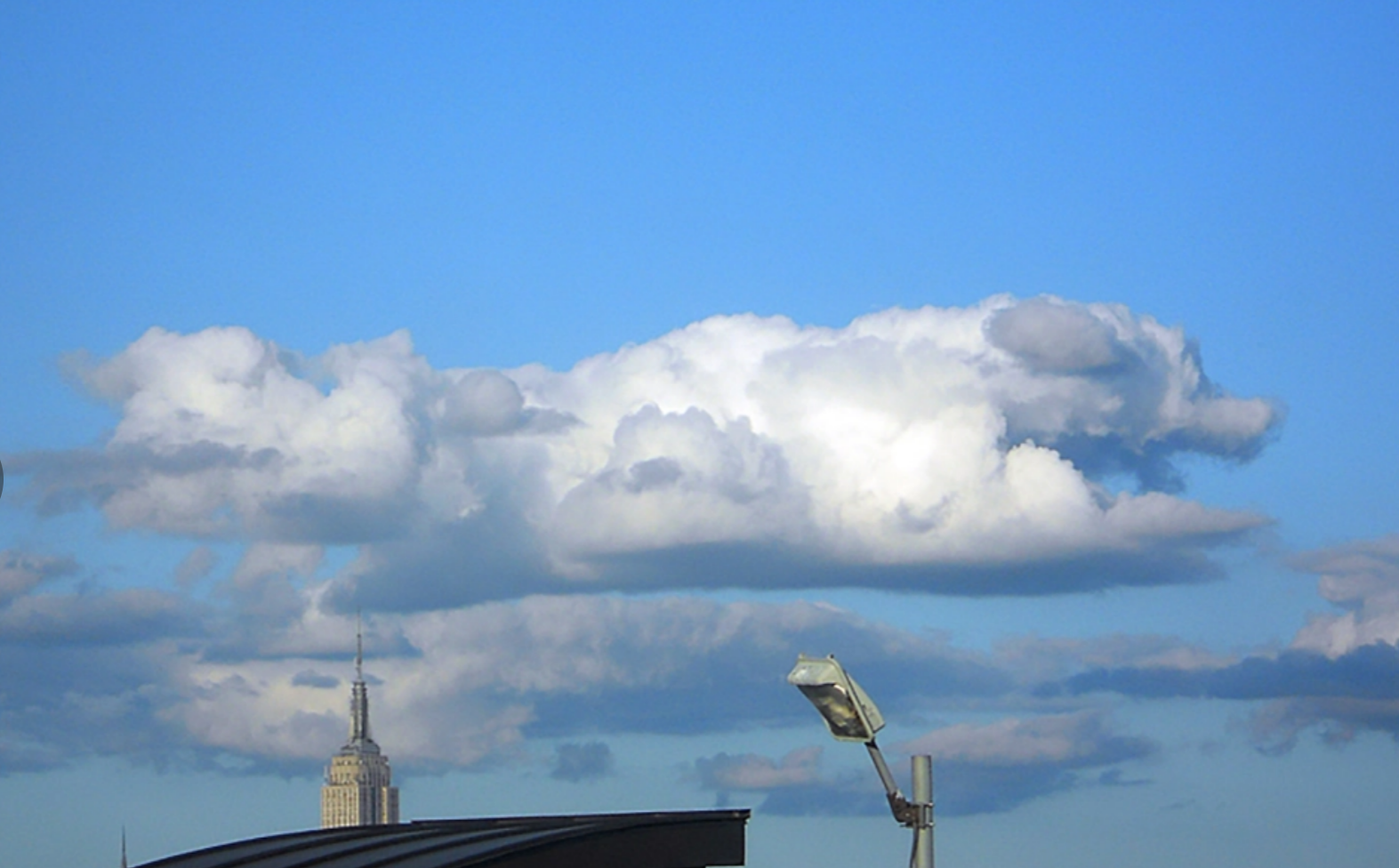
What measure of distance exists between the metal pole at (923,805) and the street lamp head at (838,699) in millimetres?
871

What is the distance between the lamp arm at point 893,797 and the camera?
105 feet

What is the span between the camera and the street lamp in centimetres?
3183

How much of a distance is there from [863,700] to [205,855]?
35.0 metres

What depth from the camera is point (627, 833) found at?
2277 inches

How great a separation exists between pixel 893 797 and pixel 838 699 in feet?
5.73

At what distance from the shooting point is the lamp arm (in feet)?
105

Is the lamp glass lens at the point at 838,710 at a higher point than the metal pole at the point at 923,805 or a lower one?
higher

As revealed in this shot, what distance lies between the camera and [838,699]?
3197cm

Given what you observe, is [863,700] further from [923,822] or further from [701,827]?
[701,827]

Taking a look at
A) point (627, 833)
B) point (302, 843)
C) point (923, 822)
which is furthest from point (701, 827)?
point (923, 822)

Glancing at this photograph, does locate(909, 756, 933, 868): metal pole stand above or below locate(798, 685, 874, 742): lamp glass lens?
below

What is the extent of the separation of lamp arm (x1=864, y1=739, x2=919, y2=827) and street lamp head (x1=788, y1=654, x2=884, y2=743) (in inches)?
8.0

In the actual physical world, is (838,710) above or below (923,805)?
above

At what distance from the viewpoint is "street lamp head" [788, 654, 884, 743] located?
104 feet
